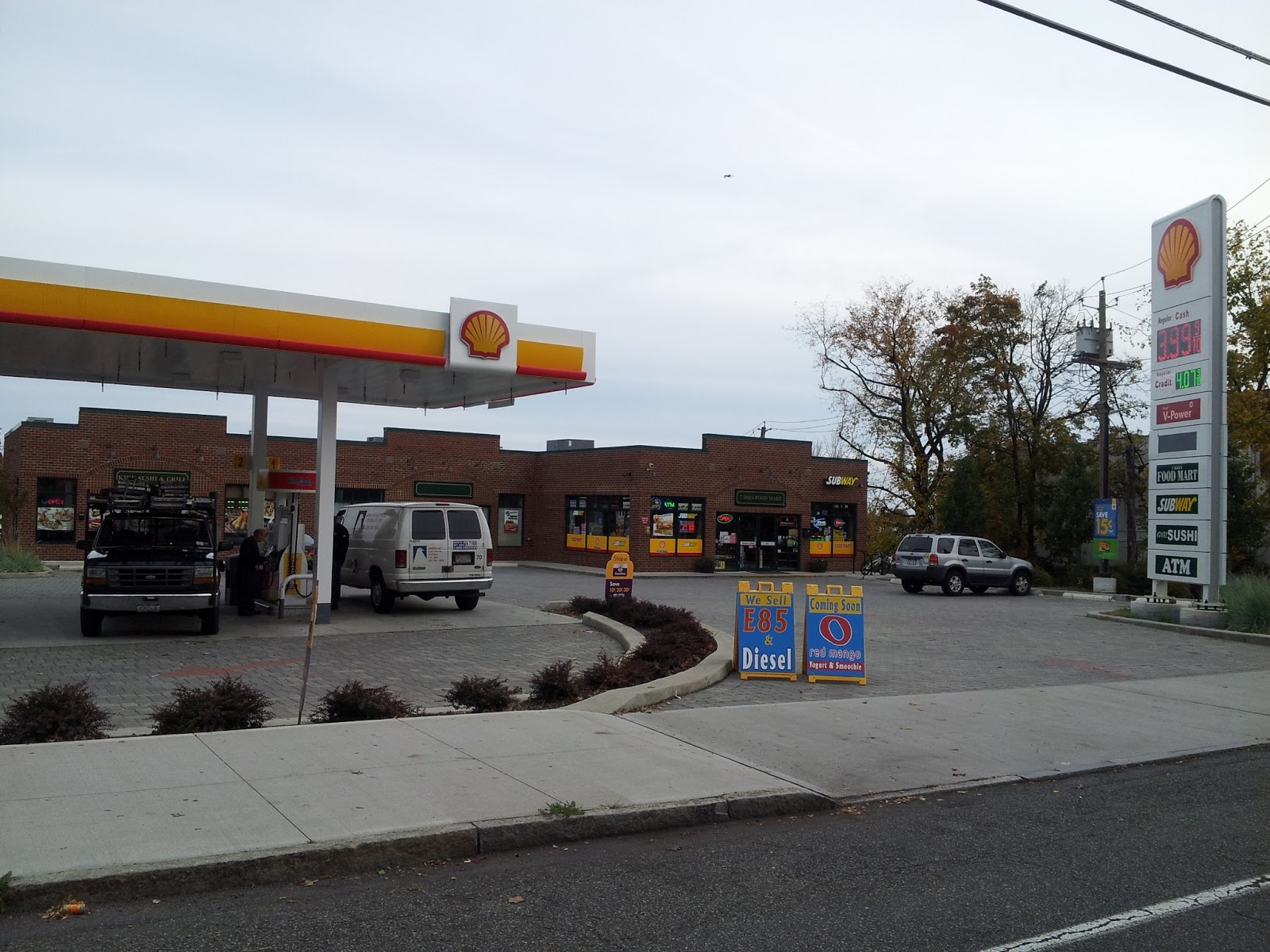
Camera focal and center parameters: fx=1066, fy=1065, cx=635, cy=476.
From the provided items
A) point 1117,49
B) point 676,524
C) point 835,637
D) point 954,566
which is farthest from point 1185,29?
point 676,524

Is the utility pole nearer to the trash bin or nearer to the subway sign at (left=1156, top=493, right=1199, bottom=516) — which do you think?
the subway sign at (left=1156, top=493, right=1199, bottom=516)

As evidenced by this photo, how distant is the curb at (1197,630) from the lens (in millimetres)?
19047

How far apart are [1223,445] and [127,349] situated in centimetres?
2067

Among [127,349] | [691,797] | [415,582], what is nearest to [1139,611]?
[415,582]

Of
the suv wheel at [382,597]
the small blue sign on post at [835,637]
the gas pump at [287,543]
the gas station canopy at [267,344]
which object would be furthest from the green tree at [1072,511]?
the gas pump at [287,543]

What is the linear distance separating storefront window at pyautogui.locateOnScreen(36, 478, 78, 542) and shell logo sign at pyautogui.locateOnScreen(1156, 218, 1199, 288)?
31796mm

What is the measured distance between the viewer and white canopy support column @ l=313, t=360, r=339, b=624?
17.2 metres

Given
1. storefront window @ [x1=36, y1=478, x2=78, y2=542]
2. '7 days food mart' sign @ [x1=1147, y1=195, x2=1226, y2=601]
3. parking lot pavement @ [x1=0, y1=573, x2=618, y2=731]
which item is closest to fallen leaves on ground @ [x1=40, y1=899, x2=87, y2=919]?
parking lot pavement @ [x1=0, y1=573, x2=618, y2=731]

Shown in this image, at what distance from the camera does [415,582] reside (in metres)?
18.8

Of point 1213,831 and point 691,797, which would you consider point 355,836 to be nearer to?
point 691,797

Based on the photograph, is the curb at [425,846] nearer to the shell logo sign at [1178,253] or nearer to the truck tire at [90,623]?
the truck tire at [90,623]

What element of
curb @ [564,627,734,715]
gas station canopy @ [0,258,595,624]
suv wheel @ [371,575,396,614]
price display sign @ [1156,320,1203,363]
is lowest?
curb @ [564,627,734,715]

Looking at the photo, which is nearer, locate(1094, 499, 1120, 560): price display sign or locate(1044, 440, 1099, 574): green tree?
locate(1094, 499, 1120, 560): price display sign

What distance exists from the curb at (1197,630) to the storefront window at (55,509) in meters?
30.2
